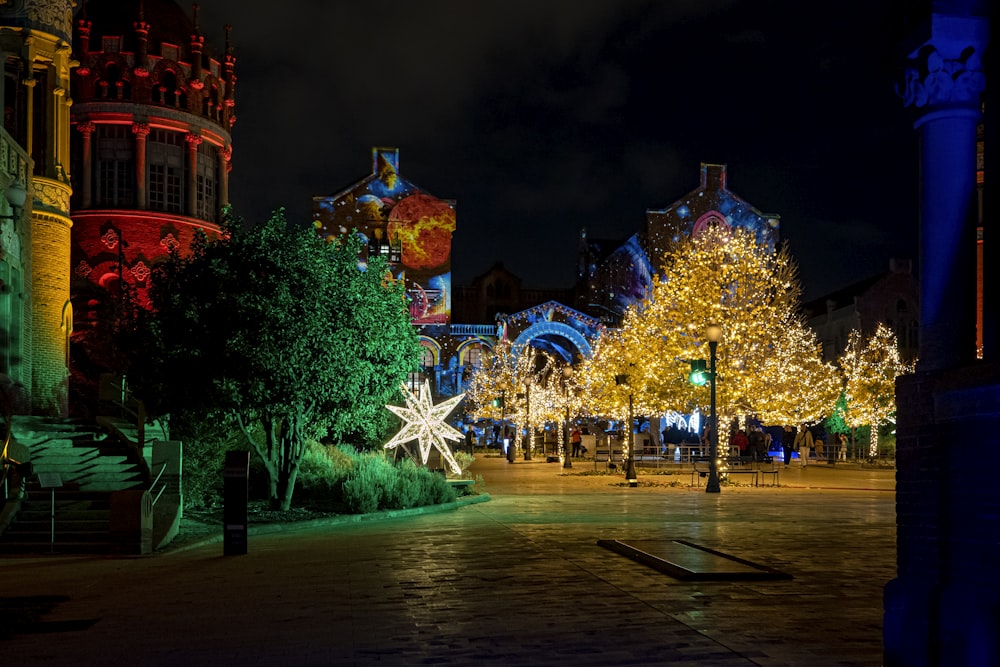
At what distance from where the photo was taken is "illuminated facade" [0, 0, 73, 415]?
25.2 metres

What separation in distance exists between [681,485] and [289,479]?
14.0m

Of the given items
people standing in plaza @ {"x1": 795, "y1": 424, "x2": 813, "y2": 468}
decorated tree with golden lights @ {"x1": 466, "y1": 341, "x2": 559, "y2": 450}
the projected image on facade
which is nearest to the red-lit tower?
decorated tree with golden lights @ {"x1": 466, "y1": 341, "x2": 559, "y2": 450}

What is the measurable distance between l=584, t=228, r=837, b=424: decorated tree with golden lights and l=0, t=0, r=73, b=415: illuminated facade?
60.3 ft

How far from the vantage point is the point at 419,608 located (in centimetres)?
1018

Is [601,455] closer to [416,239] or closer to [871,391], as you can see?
[871,391]

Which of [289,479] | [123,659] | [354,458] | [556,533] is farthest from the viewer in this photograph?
[354,458]

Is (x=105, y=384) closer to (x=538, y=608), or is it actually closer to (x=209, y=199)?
(x=538, y=608)

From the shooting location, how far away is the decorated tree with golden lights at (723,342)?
3381 centimetres

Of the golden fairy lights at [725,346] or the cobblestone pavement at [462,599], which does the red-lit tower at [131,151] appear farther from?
the cobblestone pavement at [462,599]

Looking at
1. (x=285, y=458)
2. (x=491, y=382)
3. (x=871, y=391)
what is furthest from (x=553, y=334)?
(x=285, y=458)

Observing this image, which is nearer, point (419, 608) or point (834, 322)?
point (419, 608)

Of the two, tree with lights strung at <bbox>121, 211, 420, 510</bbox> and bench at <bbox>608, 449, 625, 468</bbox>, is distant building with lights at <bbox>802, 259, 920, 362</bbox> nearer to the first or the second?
bench at <bbox>608, 449, 625, 468</bbox>

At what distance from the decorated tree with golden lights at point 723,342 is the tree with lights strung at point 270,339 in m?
15.1

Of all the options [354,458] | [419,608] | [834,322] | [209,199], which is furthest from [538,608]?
[834,322]
